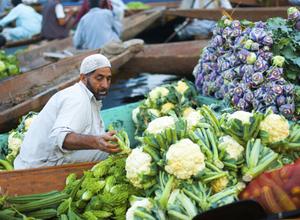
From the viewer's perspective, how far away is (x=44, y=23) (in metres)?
10.8

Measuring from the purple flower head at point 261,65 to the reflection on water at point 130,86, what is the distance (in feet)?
10.3

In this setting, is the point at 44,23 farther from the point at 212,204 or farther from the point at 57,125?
the point at 212,204

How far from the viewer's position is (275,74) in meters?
4.65

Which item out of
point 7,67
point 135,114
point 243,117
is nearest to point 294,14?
point 135,114

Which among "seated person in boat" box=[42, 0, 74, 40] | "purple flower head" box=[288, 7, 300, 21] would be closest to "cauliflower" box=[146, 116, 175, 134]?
"purple flower head" box=[288, 7, 300, 21]

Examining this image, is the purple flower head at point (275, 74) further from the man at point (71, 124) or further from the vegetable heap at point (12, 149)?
the vegetable heap at point (12, 149)

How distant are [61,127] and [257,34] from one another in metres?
2.19

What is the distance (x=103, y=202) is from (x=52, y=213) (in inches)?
13.4

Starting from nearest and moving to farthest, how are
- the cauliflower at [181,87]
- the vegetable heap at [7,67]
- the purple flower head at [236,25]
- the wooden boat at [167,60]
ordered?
1. the purple flower head at [236,25]
2. the cauliflower at [181,87]
3. the wooden boat at [167,60]
4. the vegetable heap at [7,67]

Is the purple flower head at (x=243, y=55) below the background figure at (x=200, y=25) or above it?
above

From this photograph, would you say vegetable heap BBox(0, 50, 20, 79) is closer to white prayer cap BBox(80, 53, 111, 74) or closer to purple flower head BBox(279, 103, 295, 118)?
white prayer cap BBox(80, 53, 111, 74)

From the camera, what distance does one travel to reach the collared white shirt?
3.71 metres

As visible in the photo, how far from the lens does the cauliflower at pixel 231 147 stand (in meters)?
3.18

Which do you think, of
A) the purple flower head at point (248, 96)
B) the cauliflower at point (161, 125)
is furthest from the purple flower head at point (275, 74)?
the cauliflower at point (161, 125)
